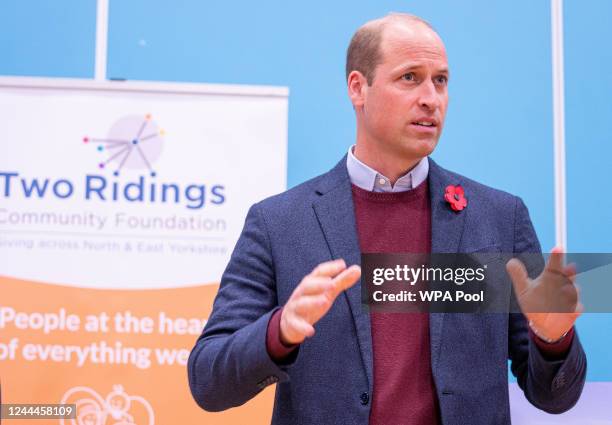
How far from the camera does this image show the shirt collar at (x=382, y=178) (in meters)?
1.56

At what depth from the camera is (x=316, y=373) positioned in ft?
4.63

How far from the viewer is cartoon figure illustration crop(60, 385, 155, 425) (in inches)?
97.4

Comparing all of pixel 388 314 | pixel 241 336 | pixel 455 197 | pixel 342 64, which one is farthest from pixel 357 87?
pixel 342 64

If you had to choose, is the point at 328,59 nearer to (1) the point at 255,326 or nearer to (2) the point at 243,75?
(2) the point at 243,75

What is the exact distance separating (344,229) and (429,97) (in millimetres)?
339

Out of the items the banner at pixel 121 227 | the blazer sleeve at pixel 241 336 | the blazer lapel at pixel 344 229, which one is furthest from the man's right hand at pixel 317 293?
the banner at pixel 121 227

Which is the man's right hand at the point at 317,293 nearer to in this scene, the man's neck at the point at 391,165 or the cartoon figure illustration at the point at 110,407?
the man's neck at the point at 391,165

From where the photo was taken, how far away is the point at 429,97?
156cm

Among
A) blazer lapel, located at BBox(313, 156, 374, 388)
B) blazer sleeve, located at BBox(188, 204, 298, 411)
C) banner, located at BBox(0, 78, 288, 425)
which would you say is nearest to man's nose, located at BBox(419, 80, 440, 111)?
blazer lapel, located at BBox(313, 156, 374, 388)

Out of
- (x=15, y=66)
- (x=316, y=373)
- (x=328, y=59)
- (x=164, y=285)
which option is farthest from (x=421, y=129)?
(x=15, y=66)

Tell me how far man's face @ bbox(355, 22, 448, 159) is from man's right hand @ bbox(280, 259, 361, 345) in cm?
50

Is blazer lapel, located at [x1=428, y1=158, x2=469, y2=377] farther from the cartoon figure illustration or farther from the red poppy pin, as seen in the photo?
the cartoon figure illustration

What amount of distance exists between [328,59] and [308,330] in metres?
2.17

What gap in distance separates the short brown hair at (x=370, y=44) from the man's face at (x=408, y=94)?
18mm
